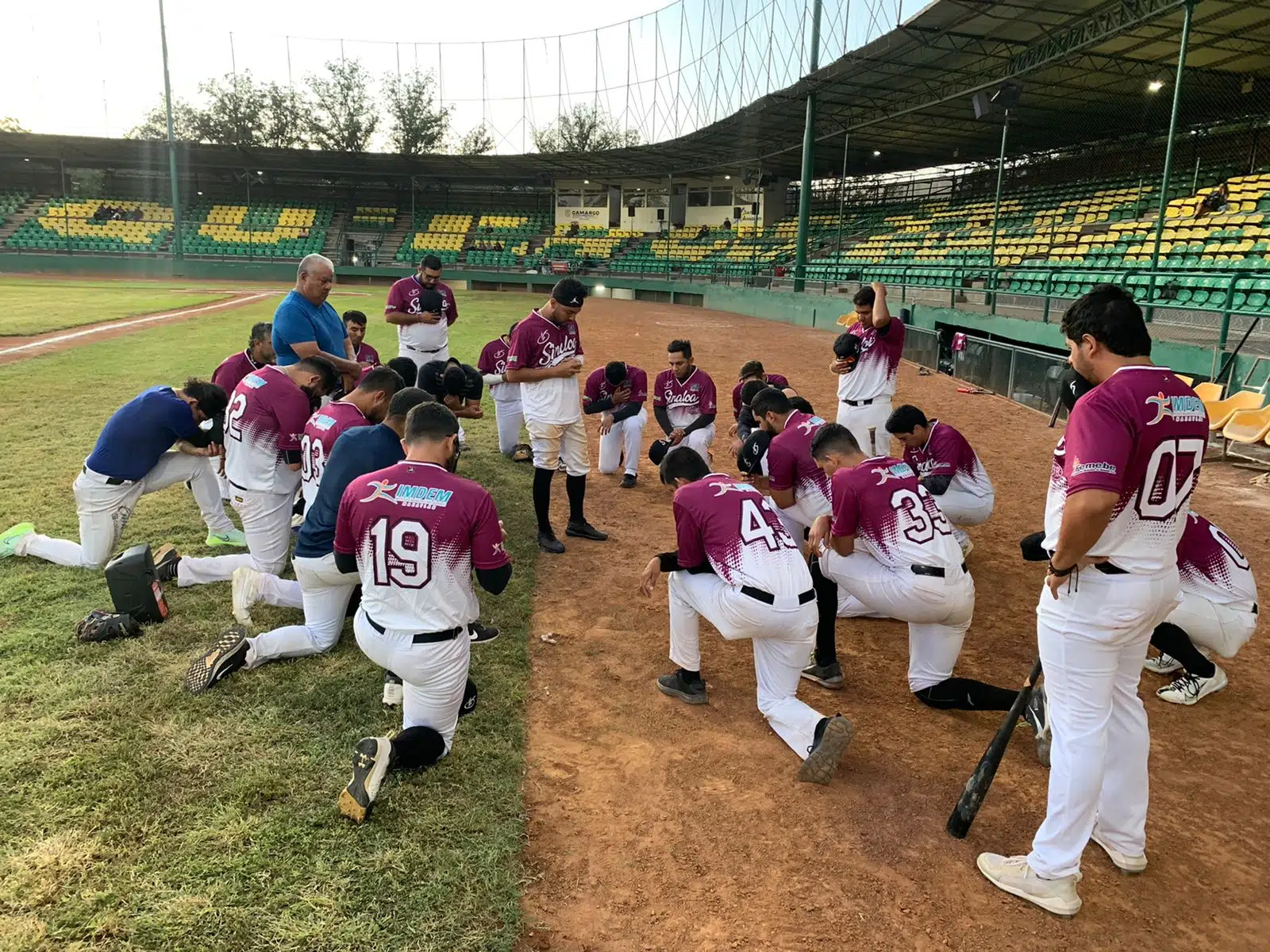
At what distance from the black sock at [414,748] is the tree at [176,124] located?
7149 centimetres

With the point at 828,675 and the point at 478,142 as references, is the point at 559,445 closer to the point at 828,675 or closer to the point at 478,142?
the point at 828,675

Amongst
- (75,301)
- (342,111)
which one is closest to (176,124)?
(342,111)

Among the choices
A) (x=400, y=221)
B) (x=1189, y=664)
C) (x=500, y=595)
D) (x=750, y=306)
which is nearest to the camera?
(x=1189, y=664)

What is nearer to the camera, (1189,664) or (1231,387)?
(1189,664)

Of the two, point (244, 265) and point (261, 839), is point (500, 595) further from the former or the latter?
point (244, 265)

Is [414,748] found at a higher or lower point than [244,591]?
lower

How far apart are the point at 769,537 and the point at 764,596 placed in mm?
336

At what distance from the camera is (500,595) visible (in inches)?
224

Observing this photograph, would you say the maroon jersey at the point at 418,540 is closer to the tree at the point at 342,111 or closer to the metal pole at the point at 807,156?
the metal pole at the point at 807,156

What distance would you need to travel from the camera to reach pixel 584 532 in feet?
22.6

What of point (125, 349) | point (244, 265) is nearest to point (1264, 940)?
point (125, 349)

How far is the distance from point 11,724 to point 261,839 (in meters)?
1.71

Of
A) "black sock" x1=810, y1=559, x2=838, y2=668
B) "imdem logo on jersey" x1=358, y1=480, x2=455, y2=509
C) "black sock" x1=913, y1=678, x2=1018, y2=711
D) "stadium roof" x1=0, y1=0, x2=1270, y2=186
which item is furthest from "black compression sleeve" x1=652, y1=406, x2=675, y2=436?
"stadium roof" x1=0, y1=0, x2=1270, y2=186

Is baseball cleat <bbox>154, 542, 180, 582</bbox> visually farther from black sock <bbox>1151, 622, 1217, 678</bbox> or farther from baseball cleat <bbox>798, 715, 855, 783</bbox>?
black sock <bbox>1151, 622, 1217, 678</bbox>
